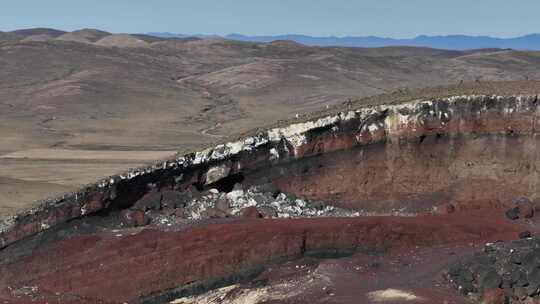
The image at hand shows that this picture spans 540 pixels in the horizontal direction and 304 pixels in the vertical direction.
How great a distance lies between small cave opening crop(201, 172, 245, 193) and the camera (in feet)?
66.3

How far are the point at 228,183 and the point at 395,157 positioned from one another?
4.76 m

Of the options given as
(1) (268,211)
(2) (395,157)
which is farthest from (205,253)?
(2) (395,157)

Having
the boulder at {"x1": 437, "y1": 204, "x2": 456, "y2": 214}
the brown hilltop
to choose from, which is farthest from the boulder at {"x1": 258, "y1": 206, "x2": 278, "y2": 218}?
the brown hilltop

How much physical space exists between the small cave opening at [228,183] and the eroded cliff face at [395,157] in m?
0.08

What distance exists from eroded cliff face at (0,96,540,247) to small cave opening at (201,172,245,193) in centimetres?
8

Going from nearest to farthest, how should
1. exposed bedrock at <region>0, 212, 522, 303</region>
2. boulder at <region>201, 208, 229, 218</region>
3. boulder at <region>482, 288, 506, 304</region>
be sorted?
boulder at <region>482, 288, 506, 304</region>, exposed bedrock at <region>0, 212, 522, 303</region>, boulder at <region>201, 208, 229, 218</region>

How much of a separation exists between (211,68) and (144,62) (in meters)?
13.8

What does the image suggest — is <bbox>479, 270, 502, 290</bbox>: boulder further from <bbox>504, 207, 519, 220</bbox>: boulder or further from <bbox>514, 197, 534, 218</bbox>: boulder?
<bbox>514, 197, 534, 218</bbox>: boulder

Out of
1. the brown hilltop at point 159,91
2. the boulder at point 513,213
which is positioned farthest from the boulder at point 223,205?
the boulder at point 513,213

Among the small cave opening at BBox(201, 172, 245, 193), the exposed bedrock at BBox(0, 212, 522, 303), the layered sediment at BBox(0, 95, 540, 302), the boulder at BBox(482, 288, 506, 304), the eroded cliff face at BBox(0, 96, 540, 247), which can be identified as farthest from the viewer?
the eroded cliff face at BBox(0, 96, 540, 247)

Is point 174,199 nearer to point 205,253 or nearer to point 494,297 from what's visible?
point 205,253

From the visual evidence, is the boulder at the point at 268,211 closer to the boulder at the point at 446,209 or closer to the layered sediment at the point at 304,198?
the layered sediment at the point at 304,198

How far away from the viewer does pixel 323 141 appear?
68.5 feet

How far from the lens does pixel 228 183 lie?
2031 cm
